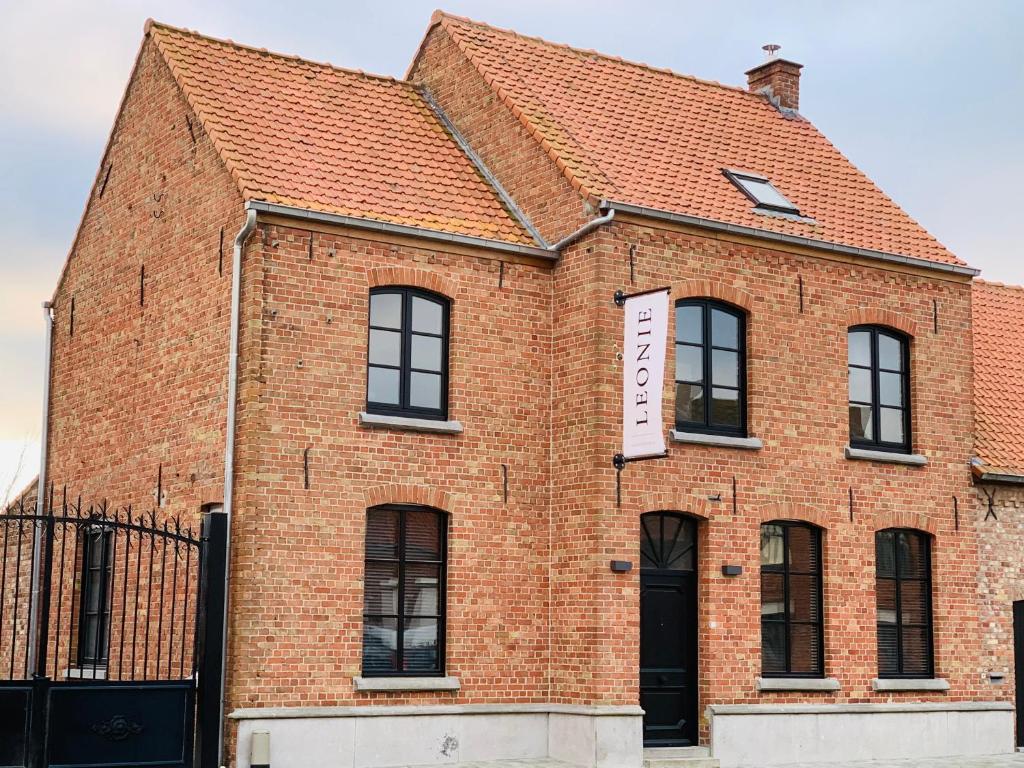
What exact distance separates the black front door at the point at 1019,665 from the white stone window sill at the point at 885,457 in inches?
111

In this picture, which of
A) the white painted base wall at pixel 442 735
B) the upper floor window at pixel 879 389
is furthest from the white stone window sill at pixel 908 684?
the white painted base wall at pixel 442 735

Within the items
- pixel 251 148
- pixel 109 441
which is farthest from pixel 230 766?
pixel 251 148

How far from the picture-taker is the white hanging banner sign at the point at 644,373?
674 inches

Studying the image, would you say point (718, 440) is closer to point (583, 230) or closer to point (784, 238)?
point (784, 238)

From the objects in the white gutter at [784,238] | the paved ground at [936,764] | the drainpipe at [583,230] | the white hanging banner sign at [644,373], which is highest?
the white gutter at [784,238]

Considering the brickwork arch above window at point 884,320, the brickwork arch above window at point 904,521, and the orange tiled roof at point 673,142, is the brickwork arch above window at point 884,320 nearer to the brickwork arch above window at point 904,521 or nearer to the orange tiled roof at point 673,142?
the orange tiled roof at point 673,142

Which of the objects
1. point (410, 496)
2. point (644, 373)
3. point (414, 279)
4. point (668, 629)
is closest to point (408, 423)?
point (410, 496)

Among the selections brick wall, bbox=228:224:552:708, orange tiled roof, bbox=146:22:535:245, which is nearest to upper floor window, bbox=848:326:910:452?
brick wall, bbox=228:224:552:708

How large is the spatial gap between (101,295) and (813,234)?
30.9 ft

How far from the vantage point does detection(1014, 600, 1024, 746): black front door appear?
21297 millimetres

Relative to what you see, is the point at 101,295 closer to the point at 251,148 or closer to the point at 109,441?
the point at 109,441

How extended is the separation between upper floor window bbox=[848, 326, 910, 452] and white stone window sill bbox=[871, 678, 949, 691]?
2949 millimetres

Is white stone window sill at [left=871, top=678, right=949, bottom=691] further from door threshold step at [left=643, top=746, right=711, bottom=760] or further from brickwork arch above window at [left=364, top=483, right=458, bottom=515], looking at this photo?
brickwork arch above window at [left=364, top=483, right=458, bottom=515]

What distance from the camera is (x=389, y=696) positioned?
17031mm
